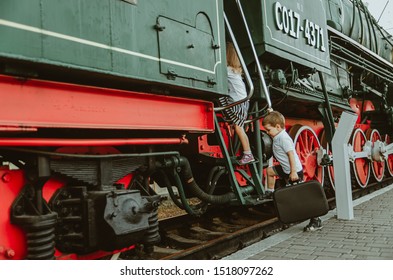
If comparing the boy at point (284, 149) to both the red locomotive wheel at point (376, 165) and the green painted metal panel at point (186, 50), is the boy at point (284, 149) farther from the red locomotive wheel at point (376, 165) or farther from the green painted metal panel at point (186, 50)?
the red locomotive wheel at point (376, 165)

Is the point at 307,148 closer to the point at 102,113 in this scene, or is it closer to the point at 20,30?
the point at 102,113

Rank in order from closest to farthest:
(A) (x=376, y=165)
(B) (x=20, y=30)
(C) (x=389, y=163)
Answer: (B) (x=20, y=30)
(A) (x=376, y=165)
(C) (x=389, y=163)

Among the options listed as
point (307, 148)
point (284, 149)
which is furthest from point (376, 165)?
point (284, 149)

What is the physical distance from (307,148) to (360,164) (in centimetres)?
198

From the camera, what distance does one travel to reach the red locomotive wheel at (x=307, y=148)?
502 centimetres

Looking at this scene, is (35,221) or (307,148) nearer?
(35,221)

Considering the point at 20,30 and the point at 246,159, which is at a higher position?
the point at 20,30

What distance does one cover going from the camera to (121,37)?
208cm

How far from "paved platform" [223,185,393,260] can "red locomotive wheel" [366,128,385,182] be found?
306cm

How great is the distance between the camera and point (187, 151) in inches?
137

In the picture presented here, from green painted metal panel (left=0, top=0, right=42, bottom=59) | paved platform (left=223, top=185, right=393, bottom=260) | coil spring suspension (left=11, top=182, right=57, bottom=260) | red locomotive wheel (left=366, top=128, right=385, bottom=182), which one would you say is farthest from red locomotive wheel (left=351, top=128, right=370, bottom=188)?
green painted metal panel (left=0, top=0, right=42, bottom=59)
